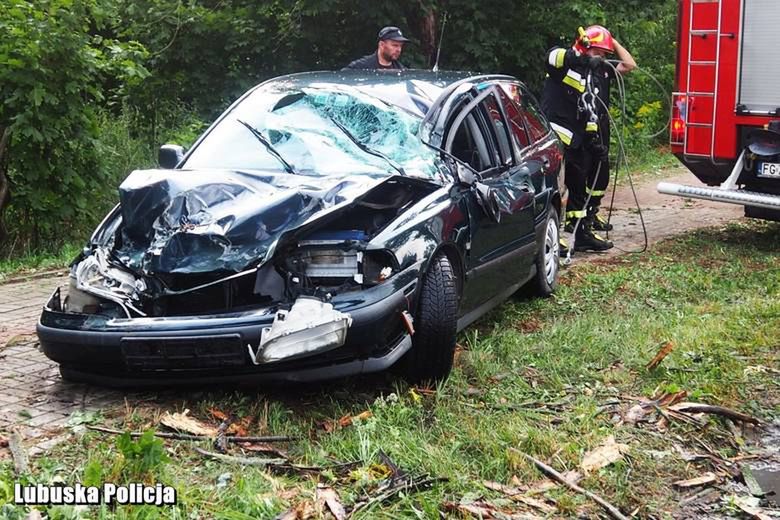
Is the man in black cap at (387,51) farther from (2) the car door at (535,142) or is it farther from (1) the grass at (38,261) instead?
(1) the grass at (38,261)

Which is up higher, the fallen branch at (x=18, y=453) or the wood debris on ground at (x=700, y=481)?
the fallen branch at (x=18, y=453)

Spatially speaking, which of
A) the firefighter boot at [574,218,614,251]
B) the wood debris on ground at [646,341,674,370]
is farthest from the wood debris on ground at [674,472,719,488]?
the firefighter boot at [574,218,614,251]

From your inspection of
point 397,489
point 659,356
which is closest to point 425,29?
point 659,356

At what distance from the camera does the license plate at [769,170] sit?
8.09 m

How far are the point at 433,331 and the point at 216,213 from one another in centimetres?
118

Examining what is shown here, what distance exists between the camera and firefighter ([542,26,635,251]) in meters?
8.49

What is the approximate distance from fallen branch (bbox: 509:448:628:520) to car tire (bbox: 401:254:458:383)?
87cm

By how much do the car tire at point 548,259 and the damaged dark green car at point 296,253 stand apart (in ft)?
3.53

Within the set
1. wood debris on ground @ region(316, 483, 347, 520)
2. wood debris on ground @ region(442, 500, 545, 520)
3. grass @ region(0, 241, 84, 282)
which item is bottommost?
grass @ region(0, 241, 84, 282)

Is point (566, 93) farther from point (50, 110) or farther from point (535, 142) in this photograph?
point (50, 110)

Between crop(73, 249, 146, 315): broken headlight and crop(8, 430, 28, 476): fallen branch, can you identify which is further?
crop(73, 249, 146, 315): broken headlight

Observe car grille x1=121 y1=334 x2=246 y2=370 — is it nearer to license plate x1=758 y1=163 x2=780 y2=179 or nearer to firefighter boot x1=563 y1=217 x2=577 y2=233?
firefighter boot x1=563 y1=217 x2=577 y2=233

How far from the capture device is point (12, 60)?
25.7ft

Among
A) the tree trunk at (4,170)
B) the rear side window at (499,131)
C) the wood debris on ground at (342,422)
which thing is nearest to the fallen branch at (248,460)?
the wood debris on ground at (342,422)
